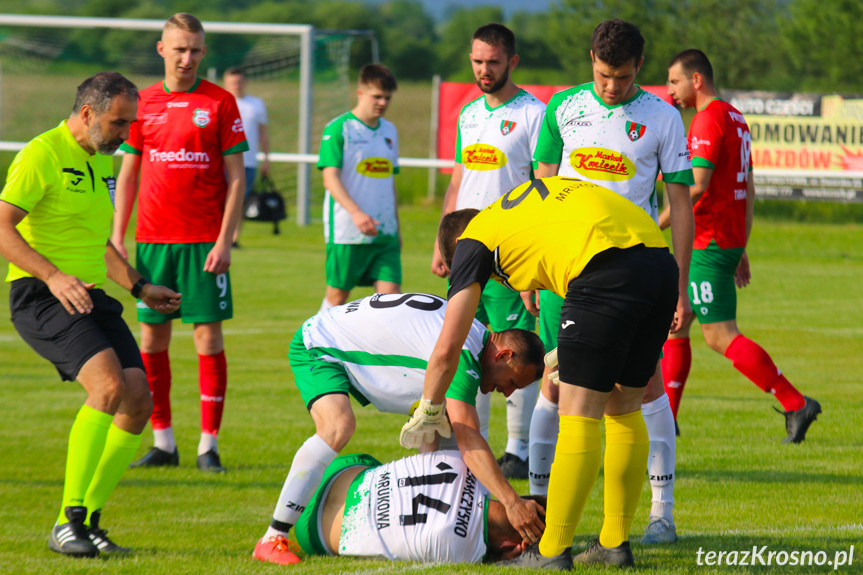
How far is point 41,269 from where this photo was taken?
4.56 meters

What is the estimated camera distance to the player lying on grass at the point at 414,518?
4.43m

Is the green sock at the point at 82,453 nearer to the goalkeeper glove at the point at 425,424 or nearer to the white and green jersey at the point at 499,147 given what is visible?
the goalkeeper glove at the point at 425,424

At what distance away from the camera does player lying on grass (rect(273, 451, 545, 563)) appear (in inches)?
175

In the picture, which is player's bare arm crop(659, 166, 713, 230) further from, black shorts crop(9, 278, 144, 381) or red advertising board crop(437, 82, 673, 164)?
red advertising board crop(437, 82, 673, 164)

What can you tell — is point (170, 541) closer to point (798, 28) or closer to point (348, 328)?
point (348, 328)

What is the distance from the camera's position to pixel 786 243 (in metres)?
18.8

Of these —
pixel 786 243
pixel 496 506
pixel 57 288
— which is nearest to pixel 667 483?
pixel 496 506

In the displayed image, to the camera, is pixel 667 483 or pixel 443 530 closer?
pixel 443 530

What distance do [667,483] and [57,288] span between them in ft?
9.53

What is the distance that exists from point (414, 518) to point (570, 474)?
0.76 metres

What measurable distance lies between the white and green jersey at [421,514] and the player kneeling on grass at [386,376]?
0.72 ft

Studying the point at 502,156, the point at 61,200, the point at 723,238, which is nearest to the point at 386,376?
the point at 61,200

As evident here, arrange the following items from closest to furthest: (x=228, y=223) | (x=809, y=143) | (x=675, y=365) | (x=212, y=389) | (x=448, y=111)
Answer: (x=228, y=223) → (x=212, y=389) → (x=675, y=365) → (x=809, y=143) → (x=448, y=111)

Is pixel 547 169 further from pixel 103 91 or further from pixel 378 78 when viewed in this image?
pixel 378 78
